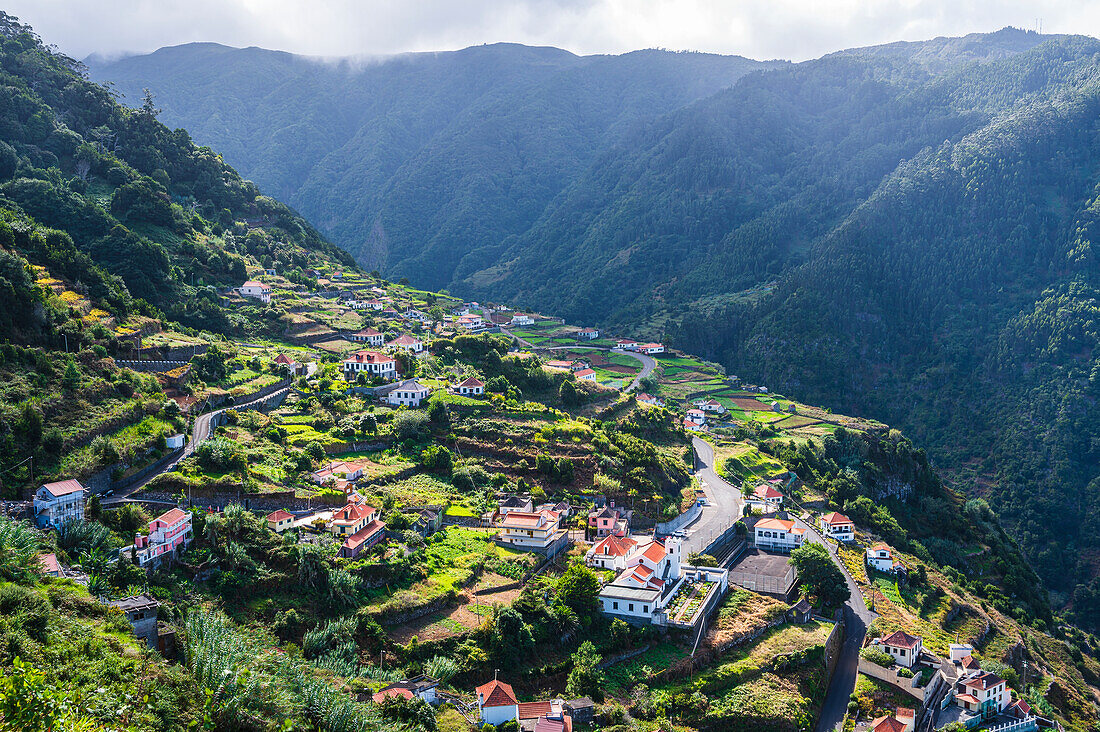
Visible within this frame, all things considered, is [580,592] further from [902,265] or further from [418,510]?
[902,265]

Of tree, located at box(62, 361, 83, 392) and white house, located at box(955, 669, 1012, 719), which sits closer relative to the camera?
white house, located at box(955, 669, 1012, 719)

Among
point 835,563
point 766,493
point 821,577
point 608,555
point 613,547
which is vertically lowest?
point 835,563

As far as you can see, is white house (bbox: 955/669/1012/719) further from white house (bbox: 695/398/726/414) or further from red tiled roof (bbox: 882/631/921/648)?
white house (bbox: 695/398/726/414)

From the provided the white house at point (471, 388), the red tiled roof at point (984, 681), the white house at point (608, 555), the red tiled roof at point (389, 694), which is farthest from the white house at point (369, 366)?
the red tiled roof at point (984, 681)

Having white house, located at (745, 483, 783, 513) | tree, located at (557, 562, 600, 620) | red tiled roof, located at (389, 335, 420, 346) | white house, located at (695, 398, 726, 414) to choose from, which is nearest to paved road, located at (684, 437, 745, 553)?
white house, located at (745, 483, 783, 513)

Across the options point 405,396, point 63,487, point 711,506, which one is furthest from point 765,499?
point 63,487

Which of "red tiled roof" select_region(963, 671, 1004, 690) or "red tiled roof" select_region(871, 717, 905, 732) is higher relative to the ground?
"red tiled roof" select_region(871, 717, 905, 732)

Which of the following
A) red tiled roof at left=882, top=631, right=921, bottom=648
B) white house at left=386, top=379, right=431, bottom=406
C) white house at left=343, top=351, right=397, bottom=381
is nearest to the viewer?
red tiled roof at left=882, top=631, right=921, bottom=648
